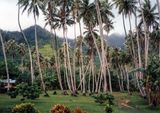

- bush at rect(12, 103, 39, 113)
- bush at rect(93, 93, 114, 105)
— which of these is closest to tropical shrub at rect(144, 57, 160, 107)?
bush at rect(93, 93, 114, 105)

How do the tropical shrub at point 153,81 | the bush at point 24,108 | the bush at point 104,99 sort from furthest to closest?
the bush at point 104,99 < the tropical shrub at point 153,81 < the bush at point 24,108

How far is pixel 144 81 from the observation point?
62.0 meters

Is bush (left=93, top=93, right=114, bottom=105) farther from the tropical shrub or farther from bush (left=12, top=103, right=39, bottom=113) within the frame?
bush (left=12, top=103, right=39, bottom=113)

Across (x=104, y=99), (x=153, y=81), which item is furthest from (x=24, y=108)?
(x=153, y=81)

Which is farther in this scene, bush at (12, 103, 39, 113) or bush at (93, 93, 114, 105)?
bush at (93, 93, 114, 105)

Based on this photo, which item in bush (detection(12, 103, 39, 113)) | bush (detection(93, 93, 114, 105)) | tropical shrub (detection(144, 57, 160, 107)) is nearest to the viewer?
A: bush (detection(12, 103, 39, 113))

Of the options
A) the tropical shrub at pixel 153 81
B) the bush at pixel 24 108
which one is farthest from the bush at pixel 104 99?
the bush at pixel 24 108

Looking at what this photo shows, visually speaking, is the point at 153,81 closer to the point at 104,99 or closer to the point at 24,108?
the point at 104,99

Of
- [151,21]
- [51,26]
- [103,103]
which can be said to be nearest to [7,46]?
[51,26]

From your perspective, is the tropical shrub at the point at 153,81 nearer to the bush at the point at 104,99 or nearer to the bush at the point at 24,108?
the bush at the point at 104,99

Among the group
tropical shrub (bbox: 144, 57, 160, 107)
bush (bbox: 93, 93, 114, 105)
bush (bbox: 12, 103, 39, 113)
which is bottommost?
bush (bbox: 12, 103, 39, 113)

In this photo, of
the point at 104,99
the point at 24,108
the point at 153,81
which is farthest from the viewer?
the point at 104,99

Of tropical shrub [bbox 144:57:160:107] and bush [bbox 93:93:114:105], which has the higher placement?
tropical shrub [bbox 144:57:160:107]

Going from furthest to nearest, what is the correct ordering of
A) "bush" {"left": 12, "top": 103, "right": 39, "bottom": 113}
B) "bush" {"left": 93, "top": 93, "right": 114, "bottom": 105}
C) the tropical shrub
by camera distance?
1. "bush" {"left": 93, "top": 93, "right": 114, "bottom": 105}
2. the tropical shrub
3. "bush" {"left": 12, "top": 103, "right": 39, "bottom": 113}
